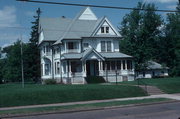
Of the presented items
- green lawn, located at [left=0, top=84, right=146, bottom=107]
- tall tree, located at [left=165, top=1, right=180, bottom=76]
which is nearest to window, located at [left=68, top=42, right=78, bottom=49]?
green lawn, located at [left=0, top=84, right=146, bottom=107]

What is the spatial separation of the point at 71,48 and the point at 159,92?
61.0ft

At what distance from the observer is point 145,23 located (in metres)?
58.1

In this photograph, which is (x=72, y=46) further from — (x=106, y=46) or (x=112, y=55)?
(x=112, y=55)

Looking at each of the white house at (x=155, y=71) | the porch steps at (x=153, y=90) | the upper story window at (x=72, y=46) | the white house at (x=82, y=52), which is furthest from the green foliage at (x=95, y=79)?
the white house at (x=155, y=71)

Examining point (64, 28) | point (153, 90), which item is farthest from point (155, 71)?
point (153, 90)

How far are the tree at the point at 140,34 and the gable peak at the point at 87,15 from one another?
33.8 feet

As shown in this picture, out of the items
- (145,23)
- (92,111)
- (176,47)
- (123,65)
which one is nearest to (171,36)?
(176,47)

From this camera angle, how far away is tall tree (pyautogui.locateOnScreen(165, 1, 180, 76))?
57.7 metres

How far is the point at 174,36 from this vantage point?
197 feet

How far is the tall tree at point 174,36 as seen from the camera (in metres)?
57.7

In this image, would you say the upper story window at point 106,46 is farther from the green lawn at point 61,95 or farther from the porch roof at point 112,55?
the green lawn at point 61,95

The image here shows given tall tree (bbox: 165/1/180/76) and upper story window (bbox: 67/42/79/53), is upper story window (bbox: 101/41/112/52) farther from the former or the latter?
tall tree (bbox: 165/1/180/76)

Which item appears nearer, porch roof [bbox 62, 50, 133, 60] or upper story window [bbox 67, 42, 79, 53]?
porch roof [bbox 62, 50, 133, 60]

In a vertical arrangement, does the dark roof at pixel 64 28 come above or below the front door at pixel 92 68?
above
